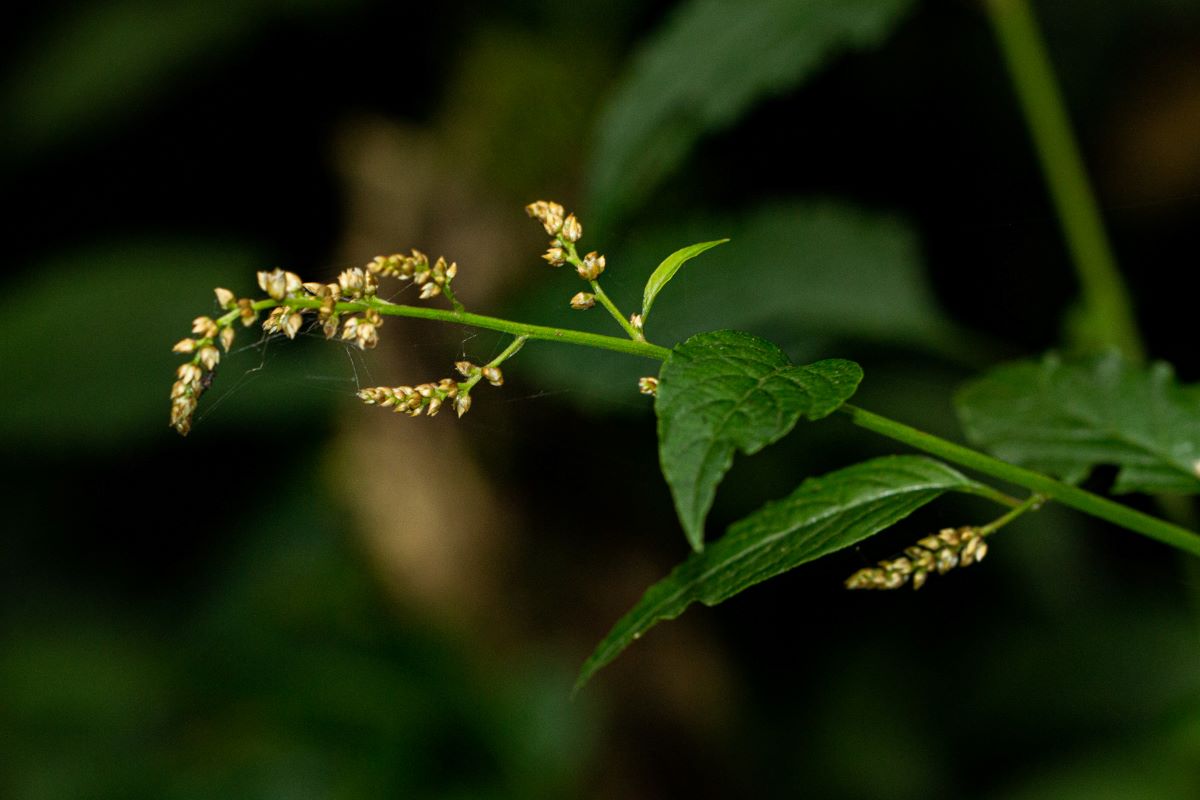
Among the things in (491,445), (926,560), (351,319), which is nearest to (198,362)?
(351,319)

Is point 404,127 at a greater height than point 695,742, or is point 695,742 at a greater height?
point 404,127

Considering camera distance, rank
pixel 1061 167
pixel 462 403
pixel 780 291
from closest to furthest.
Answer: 1. pixel 462 403
2. pixel 1061 167
3. pixel 780 291

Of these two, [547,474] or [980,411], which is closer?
[980,411]

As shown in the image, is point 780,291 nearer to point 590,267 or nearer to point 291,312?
point 590,267

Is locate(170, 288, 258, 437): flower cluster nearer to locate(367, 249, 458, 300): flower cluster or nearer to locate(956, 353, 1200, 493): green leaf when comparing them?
locate(367, 249, 458, 300): flower cluster

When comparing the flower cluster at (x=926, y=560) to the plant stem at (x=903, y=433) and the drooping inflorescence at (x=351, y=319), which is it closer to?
the plant stem at (x=903, y=433)

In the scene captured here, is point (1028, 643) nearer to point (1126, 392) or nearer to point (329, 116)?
point (1126, 392)

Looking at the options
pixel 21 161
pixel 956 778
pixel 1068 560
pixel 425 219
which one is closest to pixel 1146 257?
pixel 1068 560
